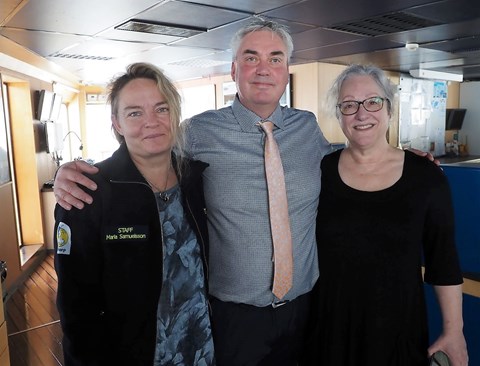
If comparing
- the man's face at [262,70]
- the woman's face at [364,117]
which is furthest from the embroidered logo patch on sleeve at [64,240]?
the woman's face at [364,117]

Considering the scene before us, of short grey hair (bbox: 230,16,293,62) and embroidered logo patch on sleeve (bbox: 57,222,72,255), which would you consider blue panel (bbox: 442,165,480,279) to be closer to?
short grey hair (bbox: 230,16,293,62)

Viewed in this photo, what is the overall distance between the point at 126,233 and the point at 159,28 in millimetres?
3161

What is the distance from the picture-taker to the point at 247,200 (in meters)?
1.69

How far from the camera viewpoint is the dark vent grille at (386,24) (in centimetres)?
388

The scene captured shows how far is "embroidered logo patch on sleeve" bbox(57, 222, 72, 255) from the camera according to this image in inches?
51.8

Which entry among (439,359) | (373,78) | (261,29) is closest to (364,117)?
(373,78)

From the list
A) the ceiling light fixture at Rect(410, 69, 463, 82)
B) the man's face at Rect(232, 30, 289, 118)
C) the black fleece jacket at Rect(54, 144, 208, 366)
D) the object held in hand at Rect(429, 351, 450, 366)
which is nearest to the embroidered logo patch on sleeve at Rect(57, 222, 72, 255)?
the black fleece jacket at Rect(54, 144, 208, 366)

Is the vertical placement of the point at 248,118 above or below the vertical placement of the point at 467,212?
above

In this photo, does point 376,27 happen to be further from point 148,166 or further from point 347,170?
point 148,166

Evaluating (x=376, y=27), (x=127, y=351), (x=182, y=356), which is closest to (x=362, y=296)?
(x=182, y=356)

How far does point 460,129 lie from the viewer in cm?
997

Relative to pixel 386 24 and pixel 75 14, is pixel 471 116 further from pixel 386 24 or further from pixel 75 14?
pixel 75 14

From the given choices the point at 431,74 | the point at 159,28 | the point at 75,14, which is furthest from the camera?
the point at 431,74

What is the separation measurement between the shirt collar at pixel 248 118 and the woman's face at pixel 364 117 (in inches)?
10.8
